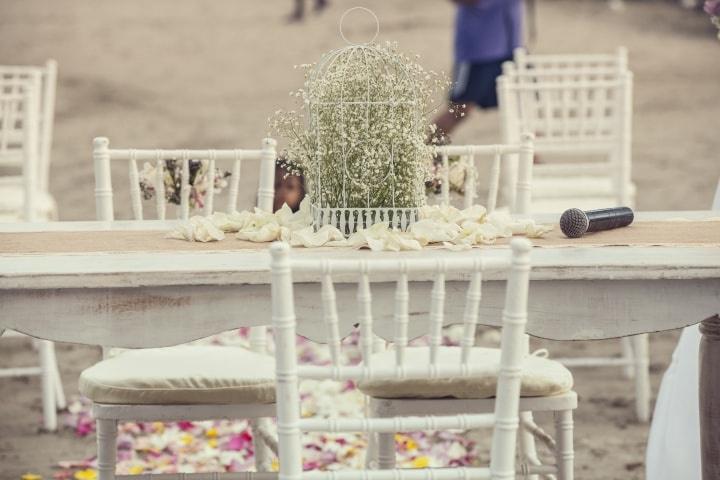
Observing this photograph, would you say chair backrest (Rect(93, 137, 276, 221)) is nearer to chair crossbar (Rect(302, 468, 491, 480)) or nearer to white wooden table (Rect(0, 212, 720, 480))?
white wooden table (Rect(0, 212, 720, 480))

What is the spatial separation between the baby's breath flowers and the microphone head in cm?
32

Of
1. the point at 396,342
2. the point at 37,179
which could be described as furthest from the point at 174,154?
the point at 37,179

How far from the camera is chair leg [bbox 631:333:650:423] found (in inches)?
173

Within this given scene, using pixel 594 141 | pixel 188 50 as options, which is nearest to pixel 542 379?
pixel 594 141

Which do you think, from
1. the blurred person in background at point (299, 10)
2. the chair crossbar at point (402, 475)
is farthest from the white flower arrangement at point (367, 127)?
the blurred person in background at point (299, 10)

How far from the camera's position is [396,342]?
86.0 inches

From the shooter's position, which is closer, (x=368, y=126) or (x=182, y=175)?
(x=368, y=126)

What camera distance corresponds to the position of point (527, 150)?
11.2 ft

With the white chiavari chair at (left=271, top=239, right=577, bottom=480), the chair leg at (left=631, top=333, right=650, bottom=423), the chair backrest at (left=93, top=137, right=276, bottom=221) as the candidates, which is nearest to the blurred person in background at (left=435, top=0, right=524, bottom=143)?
the chair leg at (left=631, top=333, right=650, bottom=423)

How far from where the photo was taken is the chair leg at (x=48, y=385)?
4.34 metres

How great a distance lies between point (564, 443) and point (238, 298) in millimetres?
957

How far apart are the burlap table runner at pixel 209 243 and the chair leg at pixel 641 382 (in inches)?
55.5

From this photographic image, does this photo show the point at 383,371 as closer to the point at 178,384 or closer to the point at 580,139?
the point at 178,384

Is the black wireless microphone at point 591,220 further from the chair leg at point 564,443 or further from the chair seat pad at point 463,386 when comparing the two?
the chair leg at point 564,443
